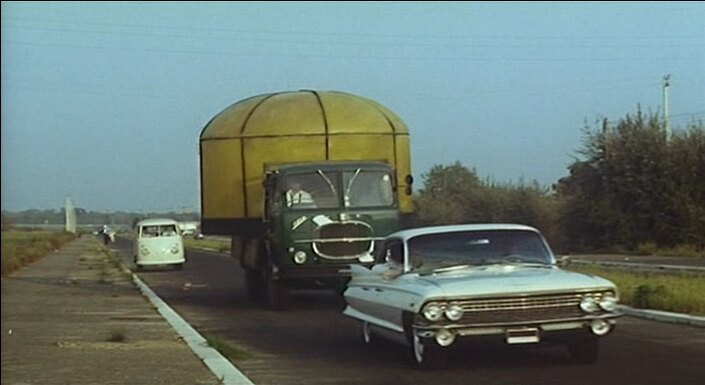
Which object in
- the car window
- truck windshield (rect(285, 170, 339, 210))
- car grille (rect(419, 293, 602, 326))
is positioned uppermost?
truck windshield (rect(285, 170, 339, 210))

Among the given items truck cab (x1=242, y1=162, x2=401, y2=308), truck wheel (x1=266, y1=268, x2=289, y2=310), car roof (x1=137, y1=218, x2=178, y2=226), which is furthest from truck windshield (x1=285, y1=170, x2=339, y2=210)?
car roof (x1=137, y1=218, x2=178, y2=226)

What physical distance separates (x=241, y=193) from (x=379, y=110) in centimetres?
318

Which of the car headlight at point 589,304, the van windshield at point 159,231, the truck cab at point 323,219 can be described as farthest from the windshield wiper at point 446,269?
the van windshield at point 159,231

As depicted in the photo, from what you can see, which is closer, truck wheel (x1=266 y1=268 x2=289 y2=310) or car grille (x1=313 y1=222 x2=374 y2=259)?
car grille (x1=313 y1=222 x2=374 y2=259)

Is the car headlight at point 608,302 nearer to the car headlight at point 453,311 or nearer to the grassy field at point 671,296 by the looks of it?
the car headlight at point 453,311

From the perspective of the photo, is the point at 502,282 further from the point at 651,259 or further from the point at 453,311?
the point at 651,259

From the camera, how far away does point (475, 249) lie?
13.0m

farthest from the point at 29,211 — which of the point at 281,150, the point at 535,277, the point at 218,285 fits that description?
the point at 218,285

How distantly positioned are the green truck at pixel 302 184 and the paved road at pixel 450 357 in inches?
43.0

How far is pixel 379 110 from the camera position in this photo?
925 inches

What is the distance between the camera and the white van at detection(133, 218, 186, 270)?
44.7 metres

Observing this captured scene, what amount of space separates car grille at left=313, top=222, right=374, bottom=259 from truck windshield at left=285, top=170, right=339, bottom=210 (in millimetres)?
460

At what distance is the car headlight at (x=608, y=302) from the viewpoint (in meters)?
11.6

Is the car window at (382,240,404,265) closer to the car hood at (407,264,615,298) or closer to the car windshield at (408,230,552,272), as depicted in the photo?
the car windshield at (408,230,552,272)
